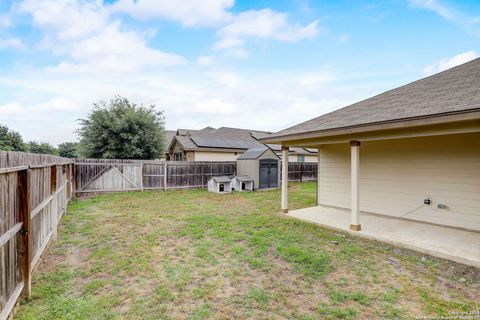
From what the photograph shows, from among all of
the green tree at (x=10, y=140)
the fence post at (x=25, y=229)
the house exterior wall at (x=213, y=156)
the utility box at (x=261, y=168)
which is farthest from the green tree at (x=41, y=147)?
the fence post at (x=25, y=229)

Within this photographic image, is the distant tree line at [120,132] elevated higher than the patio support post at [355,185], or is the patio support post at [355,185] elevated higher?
the distant tree line at [120,132]

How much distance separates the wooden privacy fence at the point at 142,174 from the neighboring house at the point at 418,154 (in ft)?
22.5

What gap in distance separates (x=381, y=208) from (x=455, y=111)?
11.7 ft

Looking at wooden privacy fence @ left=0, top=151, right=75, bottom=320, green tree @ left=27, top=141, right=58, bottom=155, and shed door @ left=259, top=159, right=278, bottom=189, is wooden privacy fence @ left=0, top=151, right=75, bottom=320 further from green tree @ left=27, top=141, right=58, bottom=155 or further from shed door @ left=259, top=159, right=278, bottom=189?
green tree @ left=27, top=141, right=58, bottom=155

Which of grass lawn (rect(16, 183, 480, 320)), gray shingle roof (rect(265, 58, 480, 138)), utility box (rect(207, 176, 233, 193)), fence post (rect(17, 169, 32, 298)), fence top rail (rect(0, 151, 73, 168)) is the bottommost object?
grass lawn (rect(16, 183, 480, 320))

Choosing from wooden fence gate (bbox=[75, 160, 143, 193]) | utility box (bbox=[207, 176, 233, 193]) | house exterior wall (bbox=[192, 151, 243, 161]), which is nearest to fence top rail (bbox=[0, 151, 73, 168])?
wooden fence gate (bbox=[75, 160, 143, 193])

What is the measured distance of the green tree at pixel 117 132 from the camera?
43.7ft

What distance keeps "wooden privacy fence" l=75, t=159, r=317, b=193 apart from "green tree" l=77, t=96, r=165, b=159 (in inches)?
115

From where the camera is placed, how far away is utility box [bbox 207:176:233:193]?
11.6 m

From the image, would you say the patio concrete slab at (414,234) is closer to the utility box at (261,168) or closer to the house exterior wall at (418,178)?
the house exterior wall at (418,178)

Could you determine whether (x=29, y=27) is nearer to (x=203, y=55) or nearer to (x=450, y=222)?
(x=203, y=55)

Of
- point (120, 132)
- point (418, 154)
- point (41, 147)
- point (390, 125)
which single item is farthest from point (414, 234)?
point (41, 147)

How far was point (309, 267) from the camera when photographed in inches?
137

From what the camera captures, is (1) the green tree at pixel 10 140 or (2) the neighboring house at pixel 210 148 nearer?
(2) the neighboring house at pixel 210 148
